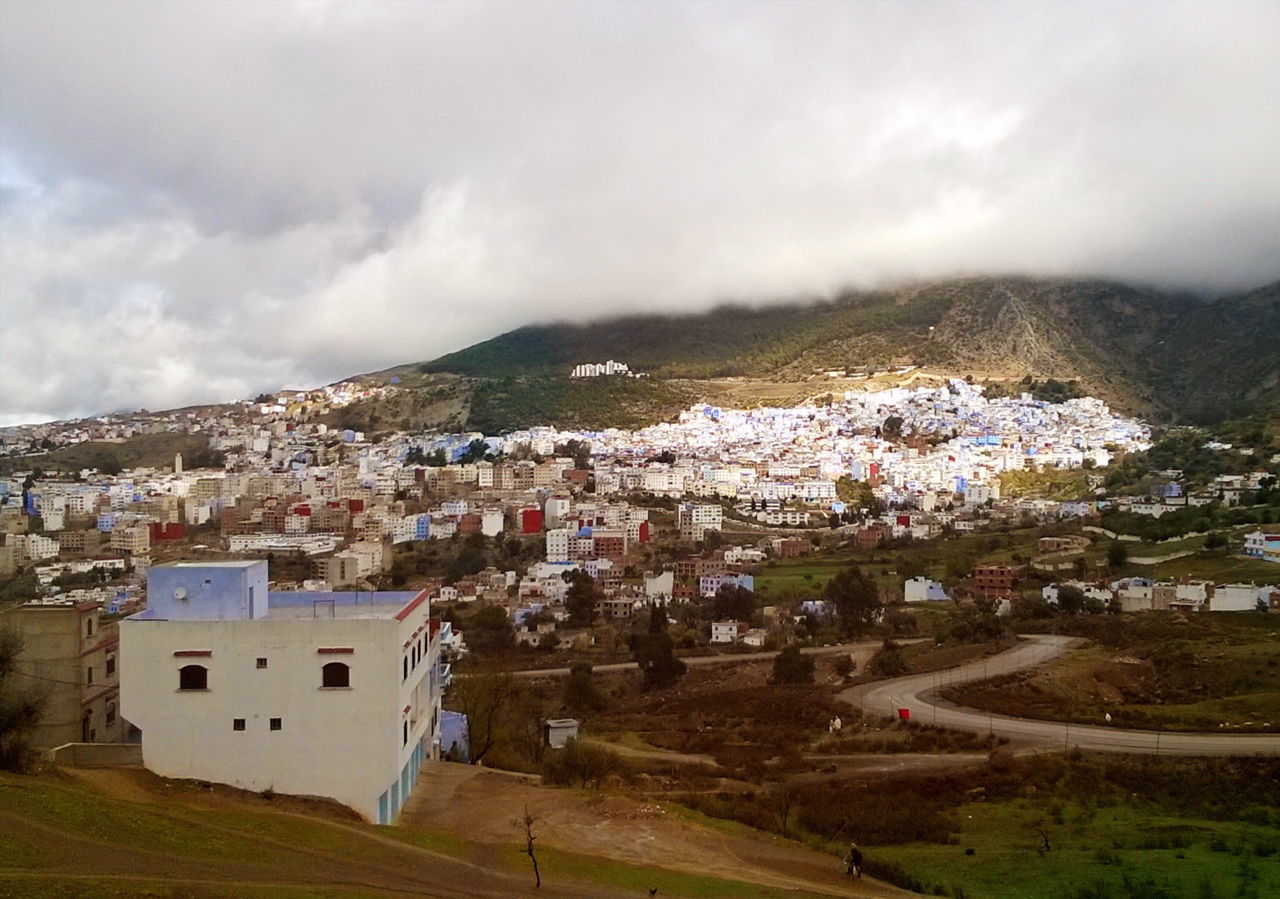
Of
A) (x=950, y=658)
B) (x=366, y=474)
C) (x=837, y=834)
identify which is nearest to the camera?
(x=837, y=834)

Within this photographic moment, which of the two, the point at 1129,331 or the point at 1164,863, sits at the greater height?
the point at 1129,331

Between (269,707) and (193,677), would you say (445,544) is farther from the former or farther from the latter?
(269,707)

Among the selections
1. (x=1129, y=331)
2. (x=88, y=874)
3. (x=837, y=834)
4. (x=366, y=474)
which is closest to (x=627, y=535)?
(x=366, y=474)

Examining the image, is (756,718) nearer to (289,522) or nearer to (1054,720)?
(1054,720)

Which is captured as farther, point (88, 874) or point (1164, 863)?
point (1164, 863)

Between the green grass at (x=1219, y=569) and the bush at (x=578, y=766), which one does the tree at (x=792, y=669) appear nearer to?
the bush at (x=578, y=766)

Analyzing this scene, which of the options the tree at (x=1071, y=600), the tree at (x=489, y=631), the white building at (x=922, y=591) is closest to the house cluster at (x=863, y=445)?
the white building at (x=922, y=591)

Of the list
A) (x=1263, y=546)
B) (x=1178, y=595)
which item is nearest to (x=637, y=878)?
(x=1178, y=595)
